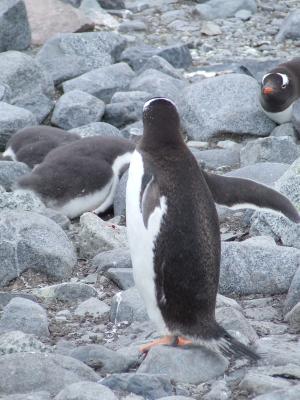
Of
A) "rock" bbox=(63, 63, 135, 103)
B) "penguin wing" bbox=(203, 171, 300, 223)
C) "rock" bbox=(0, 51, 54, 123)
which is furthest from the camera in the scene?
"rock" bbox=(63, 63, 135, 103)

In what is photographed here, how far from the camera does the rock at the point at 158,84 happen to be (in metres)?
10.2

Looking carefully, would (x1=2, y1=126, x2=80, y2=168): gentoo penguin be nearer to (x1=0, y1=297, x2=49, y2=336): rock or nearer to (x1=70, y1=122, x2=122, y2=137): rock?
(x1=70, y1=122, x2=122, y2=137): rock

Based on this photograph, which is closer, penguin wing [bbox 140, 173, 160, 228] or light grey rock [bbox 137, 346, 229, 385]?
light grey rock [bbox 137, 346, 229, 385]

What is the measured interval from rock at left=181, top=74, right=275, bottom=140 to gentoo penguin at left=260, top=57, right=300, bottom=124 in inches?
5.5

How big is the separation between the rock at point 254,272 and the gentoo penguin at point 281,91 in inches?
146

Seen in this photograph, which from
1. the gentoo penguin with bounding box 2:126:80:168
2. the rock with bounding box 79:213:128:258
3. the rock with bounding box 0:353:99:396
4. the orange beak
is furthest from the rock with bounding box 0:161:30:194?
the rock with bounding box 0:353:99:396

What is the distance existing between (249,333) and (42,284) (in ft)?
4.95

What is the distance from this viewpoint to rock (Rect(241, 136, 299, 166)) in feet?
26.8

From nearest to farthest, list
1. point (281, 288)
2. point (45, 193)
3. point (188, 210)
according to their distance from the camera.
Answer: point (188, 210)
point (281, 288)
point (45, 193)

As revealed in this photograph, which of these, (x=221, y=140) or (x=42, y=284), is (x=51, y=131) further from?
(x=42, y=284)

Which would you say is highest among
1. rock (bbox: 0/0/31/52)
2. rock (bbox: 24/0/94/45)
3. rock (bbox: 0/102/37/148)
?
rock (bbox: 0/102/37/148)

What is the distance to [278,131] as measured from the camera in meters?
9.15

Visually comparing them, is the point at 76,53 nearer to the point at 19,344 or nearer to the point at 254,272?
the point at 254,272

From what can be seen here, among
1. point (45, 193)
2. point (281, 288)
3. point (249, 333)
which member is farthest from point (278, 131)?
point (249, 333)
